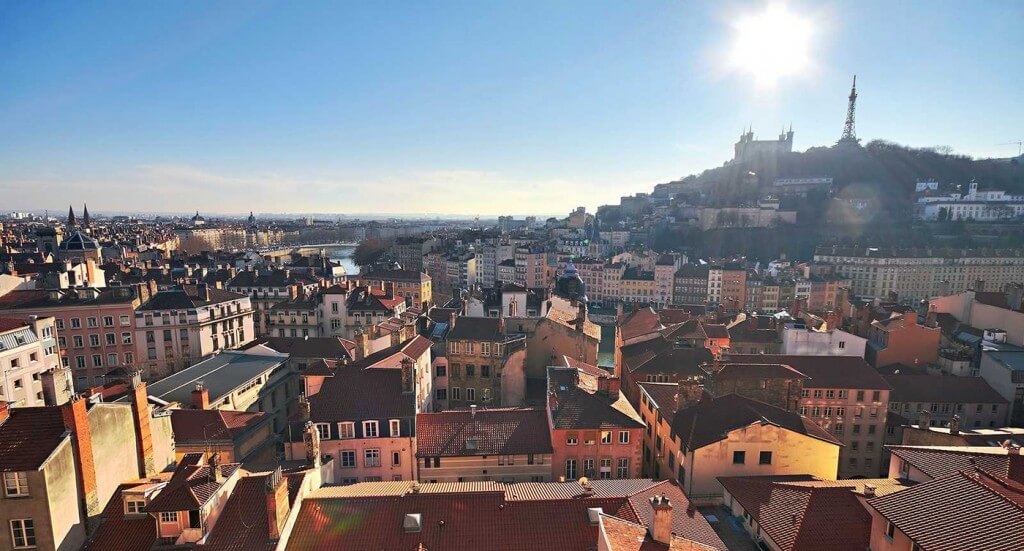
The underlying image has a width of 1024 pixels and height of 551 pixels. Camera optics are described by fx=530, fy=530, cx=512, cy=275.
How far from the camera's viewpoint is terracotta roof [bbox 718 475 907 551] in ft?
65.4

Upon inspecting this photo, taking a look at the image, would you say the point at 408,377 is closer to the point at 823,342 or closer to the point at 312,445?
the point at 312,445

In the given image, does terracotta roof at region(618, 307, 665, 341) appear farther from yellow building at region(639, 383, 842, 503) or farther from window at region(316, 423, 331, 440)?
window at region(316, 423, 331, 440)

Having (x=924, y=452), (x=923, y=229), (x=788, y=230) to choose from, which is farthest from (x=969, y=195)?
(x=924, y=452)

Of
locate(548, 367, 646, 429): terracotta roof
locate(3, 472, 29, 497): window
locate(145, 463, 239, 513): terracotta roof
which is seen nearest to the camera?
locate(3, 472, 29, 497): window

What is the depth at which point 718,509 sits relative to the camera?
26172 millimetres

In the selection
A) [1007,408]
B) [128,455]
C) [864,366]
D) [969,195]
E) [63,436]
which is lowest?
[1007,408]

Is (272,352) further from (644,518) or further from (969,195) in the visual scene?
(969,195)

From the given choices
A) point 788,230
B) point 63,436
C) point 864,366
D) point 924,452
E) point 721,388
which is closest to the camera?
point 63,436

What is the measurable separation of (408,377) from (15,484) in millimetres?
16147

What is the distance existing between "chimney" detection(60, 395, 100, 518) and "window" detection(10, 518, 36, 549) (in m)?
1.48

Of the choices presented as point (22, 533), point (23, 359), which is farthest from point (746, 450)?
point (23, 359)

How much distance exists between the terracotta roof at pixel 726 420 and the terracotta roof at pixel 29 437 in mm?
26404

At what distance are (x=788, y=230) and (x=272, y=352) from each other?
161438mm

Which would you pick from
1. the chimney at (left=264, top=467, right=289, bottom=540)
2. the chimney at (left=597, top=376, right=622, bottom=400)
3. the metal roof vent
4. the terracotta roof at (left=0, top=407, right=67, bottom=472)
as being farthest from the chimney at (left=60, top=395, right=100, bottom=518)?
the chimney at (left=597, top=376, right=622, bottom=400)
